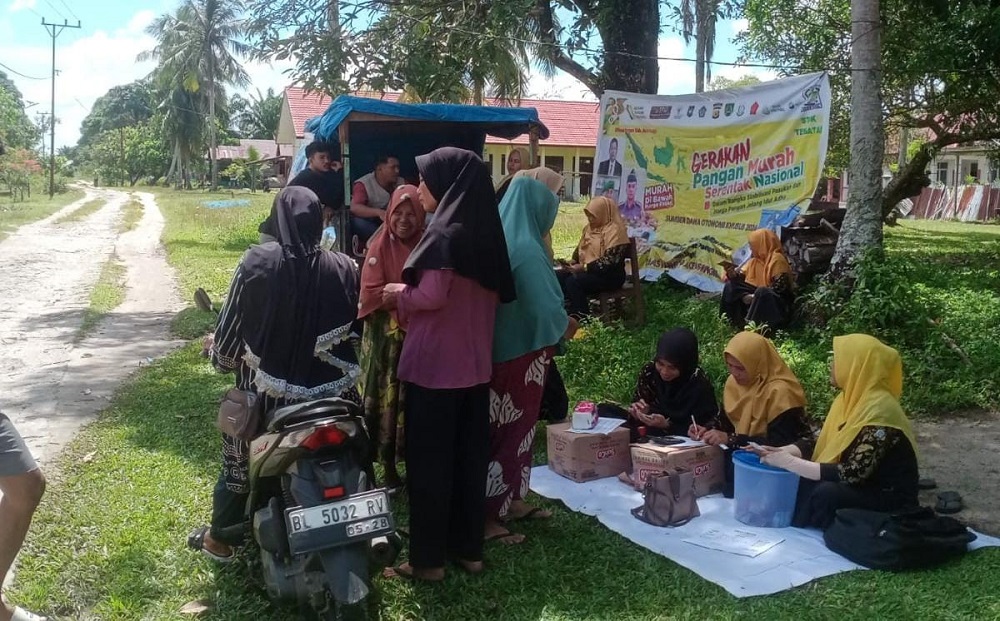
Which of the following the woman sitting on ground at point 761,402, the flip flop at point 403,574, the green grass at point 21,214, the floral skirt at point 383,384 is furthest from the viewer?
the green grass at point 21,214

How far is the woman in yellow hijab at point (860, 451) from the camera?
3.69 m

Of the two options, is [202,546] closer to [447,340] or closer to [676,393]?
[447,340]

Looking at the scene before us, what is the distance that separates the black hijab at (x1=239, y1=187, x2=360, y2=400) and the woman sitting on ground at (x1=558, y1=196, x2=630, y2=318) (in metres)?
4.73

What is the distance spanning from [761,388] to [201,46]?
4825cm

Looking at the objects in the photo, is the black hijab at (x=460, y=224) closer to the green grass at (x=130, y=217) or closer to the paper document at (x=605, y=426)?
the paper document at (x=605, y=426)

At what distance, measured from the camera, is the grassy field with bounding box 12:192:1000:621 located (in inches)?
127

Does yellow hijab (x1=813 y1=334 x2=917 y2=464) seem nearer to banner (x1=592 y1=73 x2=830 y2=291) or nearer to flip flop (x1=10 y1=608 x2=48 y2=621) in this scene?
flip flop (x1=10 y1=608 x2=48 y2=621)

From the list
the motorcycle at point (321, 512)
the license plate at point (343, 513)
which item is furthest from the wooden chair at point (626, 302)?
the license plate at point (343, 513)

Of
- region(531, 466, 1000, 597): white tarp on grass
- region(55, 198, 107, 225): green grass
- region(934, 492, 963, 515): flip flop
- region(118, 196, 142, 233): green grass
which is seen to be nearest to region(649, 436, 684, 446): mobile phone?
region(531, 466, 1000, 597): white tarp on grass

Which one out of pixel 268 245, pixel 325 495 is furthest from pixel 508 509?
pixel 268 245

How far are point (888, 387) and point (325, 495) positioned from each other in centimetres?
250

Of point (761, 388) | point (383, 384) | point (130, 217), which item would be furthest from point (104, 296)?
point (130, 217)

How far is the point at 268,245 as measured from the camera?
120 inches

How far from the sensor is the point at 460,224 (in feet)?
10.6
